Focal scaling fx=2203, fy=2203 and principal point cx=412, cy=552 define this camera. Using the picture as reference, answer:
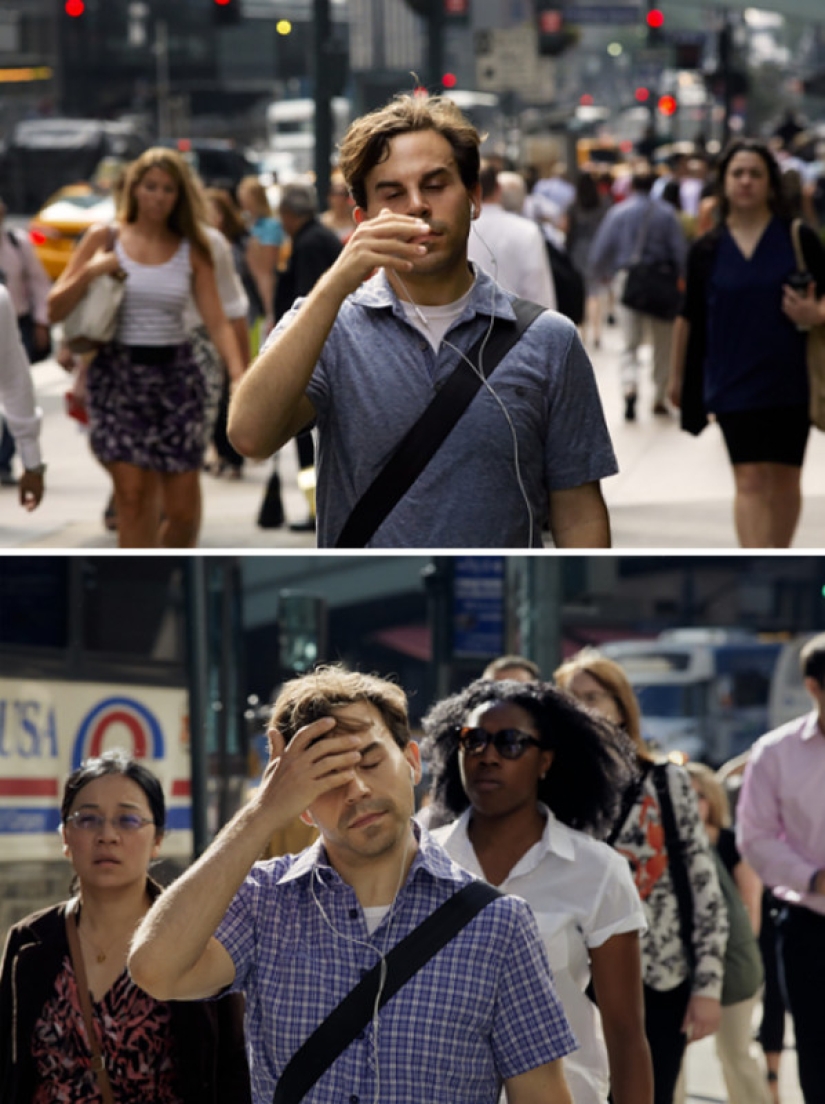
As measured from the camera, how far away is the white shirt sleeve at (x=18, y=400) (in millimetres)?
6609

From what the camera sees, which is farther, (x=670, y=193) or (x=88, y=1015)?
(x=670, y=193)

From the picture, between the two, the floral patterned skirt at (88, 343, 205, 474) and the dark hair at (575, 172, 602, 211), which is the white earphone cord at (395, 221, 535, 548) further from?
the dark hair at (575, 172, 602, 211)

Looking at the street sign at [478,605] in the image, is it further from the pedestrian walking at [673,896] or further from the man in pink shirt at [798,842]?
the man in pink shirt at [798,842]

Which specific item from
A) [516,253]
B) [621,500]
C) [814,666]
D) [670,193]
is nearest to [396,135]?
[814,666]

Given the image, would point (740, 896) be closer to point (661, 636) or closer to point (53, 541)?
point (661, 636)

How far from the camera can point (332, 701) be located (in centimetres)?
336

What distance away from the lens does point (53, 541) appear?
1145 cm

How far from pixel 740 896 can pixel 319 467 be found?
171 centimetres

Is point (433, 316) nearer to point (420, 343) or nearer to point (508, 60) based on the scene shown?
point (420, 343)

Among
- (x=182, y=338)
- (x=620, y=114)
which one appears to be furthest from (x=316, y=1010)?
(x=620, y=114)

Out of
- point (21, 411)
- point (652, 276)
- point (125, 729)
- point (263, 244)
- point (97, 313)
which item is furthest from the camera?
point (652, 276)

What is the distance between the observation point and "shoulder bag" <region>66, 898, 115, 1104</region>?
12.6 feet

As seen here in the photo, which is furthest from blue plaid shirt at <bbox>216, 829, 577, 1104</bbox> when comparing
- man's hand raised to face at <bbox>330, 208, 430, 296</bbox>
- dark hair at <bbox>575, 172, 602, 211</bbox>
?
dark hair at <bbox>575, 172, 602, 211</bbox>

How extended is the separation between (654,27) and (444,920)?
37.5 metres
